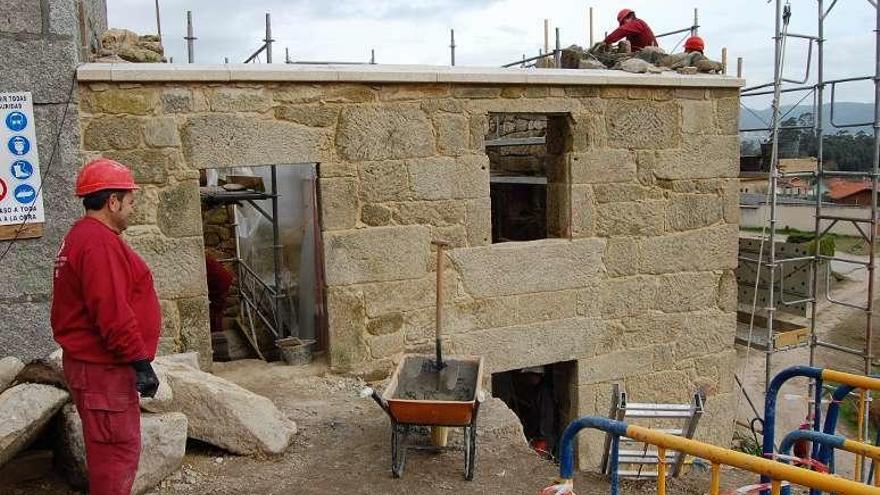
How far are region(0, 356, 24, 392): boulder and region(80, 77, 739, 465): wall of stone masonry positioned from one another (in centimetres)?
95

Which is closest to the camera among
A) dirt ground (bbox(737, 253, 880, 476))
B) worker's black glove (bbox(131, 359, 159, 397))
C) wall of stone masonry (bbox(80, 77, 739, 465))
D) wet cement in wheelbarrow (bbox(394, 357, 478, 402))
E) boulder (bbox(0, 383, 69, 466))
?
worker's black glove (bbox(131, 359, 159, 397))

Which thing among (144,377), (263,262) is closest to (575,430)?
(144,377)

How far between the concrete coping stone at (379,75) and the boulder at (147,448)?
205 centimetres

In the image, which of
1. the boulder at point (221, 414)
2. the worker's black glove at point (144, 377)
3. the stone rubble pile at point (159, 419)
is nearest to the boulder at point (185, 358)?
the stone rubble pile at point (159, 419)

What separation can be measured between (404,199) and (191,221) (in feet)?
4.83

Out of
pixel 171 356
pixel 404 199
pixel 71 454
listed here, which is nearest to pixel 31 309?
pixel 171 356

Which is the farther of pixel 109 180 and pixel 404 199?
pixel 404 199

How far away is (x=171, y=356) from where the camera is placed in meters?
4.64

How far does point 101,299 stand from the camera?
9.47ft

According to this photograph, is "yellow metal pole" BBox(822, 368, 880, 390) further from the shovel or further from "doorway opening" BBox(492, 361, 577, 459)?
"doorway opening" BBox(492, 361, 577, 459)

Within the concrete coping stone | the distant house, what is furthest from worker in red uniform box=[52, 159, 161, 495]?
the distant house

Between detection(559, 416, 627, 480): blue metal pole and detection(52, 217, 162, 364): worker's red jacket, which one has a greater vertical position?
detection(52, 217, 162, 364): worker's red jacket

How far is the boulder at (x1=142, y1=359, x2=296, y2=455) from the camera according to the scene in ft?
13.0

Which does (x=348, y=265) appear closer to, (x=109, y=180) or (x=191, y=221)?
(x=191, y=221)
